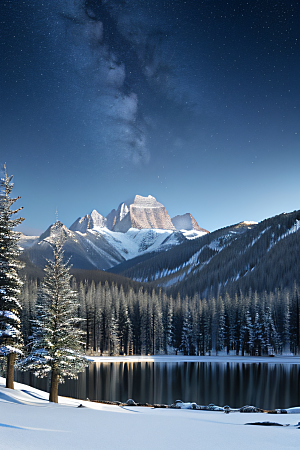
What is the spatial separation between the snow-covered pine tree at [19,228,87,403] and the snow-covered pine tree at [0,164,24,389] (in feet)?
5.31

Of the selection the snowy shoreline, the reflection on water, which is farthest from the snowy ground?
the snowy shoreline

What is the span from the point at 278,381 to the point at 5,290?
1714 inches

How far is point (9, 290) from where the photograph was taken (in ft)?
84.2

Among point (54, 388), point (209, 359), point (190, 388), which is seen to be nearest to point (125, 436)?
→ point (54, 388)

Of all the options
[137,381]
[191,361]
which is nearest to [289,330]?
[191,361]

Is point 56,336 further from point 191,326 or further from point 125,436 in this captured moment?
point 191,326

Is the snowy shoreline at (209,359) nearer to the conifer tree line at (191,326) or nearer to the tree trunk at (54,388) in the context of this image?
the conifer tree line at (191,326)

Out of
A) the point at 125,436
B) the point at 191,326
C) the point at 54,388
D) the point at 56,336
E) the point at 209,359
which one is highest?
the point at 56,336

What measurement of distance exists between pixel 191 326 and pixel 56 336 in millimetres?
89116

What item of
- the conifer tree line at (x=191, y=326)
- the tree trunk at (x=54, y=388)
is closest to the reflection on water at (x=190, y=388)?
the tree trunk at (x=54, y=388)

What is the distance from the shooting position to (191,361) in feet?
285

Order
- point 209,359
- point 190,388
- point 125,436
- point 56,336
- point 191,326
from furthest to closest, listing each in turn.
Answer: point 191,326 < point 209,359 < point 190,388 < point 56,336 < point 125,436

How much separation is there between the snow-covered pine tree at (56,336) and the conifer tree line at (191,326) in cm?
7296

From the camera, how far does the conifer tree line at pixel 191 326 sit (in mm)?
99875
